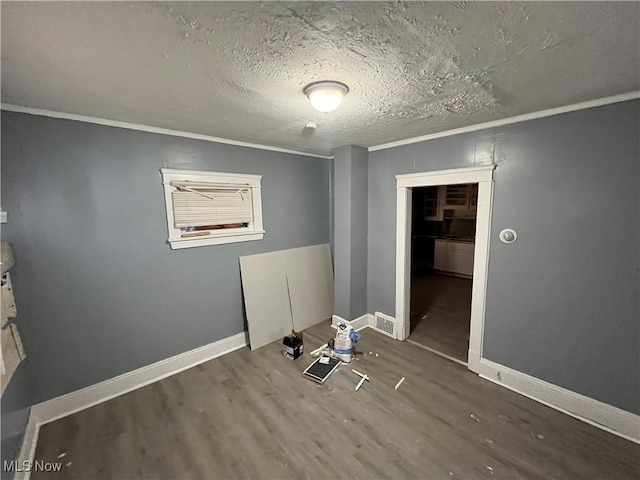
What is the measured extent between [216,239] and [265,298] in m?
0.96

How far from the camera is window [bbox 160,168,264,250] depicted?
8.48 feet

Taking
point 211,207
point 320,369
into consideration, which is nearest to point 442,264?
point 320,369

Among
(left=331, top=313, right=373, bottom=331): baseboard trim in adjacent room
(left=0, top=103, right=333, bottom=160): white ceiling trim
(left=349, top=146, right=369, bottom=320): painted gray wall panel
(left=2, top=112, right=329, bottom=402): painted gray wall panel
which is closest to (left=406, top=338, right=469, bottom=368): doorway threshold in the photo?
(left=331, top=313, right=373, bottom=331): baseboard trim in adjacent room

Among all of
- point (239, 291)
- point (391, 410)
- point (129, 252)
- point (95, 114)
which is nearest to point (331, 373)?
point (391, 410)

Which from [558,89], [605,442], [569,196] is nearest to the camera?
[558,89]

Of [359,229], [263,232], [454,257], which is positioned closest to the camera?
[263,232]

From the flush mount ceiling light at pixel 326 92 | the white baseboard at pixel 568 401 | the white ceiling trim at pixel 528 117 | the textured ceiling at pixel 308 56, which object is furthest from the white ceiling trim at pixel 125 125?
the white baseboard at pixel 568 401

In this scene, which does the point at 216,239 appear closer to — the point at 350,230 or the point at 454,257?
the point at 350,230

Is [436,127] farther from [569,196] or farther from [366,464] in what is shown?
[366,464]

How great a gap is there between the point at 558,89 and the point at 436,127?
0.95 meters

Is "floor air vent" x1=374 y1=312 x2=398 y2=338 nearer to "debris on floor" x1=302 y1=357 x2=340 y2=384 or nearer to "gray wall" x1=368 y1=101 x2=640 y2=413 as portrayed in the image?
"debris on floor" x1=302 y1=357 x2=340 y2=384

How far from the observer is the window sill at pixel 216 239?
263 cm

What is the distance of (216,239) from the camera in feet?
9.50

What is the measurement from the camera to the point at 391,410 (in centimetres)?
218
